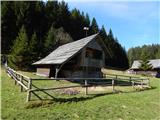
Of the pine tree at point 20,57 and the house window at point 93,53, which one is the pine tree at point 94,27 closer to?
the pine tree at point 20,57

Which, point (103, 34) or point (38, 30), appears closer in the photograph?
point (38, 30)

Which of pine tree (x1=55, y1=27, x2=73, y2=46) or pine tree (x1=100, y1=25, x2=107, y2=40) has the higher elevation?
pine tree (x1=100, y1=25, x2=107, y2=40)

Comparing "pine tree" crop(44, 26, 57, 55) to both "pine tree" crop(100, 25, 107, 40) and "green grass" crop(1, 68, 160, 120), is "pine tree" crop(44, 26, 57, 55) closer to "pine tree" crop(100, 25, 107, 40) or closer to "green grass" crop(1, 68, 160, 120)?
"pine tree" crop(100, 25, 107, 40)

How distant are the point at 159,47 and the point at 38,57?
107 meters

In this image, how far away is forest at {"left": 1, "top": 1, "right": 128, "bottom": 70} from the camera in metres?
37.9

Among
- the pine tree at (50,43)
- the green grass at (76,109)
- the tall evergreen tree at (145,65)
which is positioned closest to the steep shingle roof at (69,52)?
the green grass at (76,109)

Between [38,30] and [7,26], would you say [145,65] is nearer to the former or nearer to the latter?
[38,30]

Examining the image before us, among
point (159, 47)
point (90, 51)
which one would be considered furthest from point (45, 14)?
point (159, 47)

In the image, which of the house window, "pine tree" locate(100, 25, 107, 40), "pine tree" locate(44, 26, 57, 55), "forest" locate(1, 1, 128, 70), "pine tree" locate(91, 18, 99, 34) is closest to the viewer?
the house window

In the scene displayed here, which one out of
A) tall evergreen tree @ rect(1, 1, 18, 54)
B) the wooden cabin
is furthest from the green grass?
tall evergreen tree @ rect(1, 1, 18, 54)

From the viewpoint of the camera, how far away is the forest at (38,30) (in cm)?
3794

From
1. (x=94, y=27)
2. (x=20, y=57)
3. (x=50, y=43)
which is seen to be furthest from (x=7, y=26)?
(x=94, y=27)

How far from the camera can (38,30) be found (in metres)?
61.4

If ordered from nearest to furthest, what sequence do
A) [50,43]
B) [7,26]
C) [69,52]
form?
[69,52], [50,43], [7,26]
